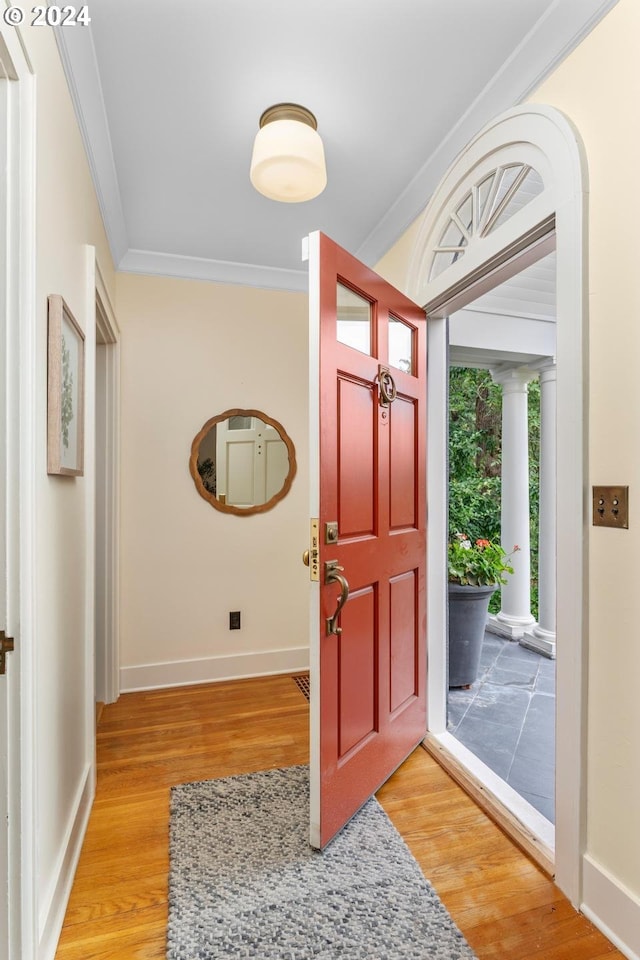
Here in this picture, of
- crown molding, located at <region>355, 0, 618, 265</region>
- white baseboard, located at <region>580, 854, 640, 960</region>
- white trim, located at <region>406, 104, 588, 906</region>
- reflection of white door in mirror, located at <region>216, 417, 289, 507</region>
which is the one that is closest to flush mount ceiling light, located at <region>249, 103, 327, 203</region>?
crown molding, located at <region>355, 0, 618, 265</region>

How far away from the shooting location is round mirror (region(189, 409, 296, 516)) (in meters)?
3.03

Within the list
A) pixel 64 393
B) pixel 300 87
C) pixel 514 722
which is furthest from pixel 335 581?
pixel 300 87

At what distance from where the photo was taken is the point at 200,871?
151cm

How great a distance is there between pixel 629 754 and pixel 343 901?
2.88 ft

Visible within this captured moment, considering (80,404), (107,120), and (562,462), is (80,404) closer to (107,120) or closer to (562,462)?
(107,120)

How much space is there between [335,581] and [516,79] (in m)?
1.71

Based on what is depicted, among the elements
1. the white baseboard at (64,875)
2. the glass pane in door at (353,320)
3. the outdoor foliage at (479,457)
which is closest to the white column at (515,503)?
the outdoor foliage at (479,457)

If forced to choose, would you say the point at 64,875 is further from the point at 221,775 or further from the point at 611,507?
the point at 611,507

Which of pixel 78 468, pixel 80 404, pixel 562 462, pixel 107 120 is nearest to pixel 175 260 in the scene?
pixel 107 120

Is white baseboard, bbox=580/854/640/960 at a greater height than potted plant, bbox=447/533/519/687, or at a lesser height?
lesser

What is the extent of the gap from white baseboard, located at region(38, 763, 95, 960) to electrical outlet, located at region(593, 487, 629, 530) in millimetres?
1705

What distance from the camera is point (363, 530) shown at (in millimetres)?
1823

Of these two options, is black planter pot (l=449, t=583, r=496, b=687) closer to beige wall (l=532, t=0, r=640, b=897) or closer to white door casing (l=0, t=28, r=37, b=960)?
beige wall (l=532, t=0, r=640, b=897)

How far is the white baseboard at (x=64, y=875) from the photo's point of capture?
3.98ft
